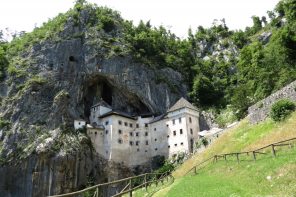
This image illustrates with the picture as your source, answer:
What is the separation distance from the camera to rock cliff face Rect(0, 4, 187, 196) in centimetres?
6406

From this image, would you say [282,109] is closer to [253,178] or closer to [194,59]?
[253,178]

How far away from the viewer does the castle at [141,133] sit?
69812 millimetres

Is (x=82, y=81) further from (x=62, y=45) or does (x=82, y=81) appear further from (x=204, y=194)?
(x=204, y=194)

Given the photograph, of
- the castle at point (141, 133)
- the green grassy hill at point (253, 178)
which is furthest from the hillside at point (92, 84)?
the green grassy hill at point (253, 178)

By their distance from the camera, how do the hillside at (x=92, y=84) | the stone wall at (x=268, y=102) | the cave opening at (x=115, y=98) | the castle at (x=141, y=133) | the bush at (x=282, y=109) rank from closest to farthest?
the bush at (x=282, y=109) → the stone wall at (x=268, y=102) → the hillside at (x=92, y=84) → the castle at (x=141, y=133) → the cave opening at (x=115, y=98)

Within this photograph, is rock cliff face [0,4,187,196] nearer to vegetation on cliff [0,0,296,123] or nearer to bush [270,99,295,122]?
vegetation on cliff [0,0,296,123]

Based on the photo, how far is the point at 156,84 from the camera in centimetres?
8162

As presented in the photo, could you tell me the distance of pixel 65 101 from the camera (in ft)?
241

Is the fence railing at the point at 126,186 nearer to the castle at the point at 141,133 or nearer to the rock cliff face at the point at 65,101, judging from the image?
the rock cliff face at the point at 65,101

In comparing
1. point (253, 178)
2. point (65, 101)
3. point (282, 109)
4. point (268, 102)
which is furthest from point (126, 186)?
point (65, 101)

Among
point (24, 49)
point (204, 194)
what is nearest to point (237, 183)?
point (204, 194)

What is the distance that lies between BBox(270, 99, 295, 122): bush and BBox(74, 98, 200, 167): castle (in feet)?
96.7

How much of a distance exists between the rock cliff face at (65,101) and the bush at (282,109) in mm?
37008

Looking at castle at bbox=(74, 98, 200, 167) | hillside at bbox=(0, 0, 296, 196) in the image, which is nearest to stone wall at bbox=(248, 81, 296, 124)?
hillside at bbox=(0, 0, 296, 196)
